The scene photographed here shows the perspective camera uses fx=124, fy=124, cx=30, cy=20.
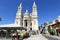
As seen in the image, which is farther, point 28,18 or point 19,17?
point 19,17

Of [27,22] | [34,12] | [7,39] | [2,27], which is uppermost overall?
[34,12]

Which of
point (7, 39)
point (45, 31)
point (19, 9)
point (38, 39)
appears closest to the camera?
point (38, 39)

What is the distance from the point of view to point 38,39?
12203 millimetres

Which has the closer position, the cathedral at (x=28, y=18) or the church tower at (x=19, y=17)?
the cathedral at (x=28, y=18)

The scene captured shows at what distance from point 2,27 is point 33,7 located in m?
38.0

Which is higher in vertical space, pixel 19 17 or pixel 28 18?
pixel 19 17

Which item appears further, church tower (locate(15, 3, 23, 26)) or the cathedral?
church tower (locate(15, 3, 23, 26))

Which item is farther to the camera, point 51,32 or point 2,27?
point 51,32

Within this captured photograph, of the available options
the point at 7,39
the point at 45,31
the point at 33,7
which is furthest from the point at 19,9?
the point at 7,39

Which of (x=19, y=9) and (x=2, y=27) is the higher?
(x=19, y=9)

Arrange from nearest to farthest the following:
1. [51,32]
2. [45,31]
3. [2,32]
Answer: [2,32] < [51,32] < [45,31]

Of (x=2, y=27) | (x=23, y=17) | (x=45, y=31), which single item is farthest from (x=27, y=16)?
(x=2, y=27)

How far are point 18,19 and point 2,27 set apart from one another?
38476 mm

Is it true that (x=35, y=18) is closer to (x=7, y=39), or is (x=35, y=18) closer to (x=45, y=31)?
(x=45, y=31)
